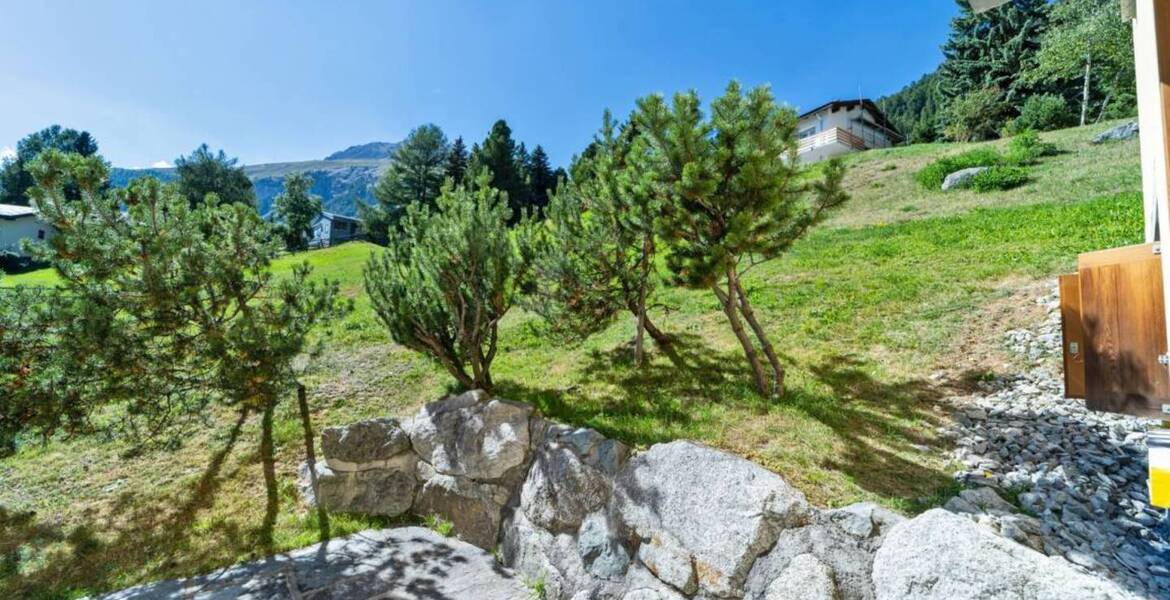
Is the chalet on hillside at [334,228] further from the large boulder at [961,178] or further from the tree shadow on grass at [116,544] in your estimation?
the large boulder at [961,178]

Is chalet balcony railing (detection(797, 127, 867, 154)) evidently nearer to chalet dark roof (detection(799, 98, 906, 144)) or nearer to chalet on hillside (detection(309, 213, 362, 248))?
chalet dark roof (detection(799, 98, 906, 144))

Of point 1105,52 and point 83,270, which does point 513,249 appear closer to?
point 83,270

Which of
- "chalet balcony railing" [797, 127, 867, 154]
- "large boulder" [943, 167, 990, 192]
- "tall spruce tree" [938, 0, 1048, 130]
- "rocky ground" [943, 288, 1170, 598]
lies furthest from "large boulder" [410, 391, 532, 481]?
"tall spruce tree" [938, 0, 1048, 130]

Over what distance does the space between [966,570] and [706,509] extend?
5.61ft

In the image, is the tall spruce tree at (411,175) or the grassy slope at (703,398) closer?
the grassy slope at (703,398)

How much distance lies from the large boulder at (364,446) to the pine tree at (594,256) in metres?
2.67

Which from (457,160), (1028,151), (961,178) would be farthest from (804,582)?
(457,160)

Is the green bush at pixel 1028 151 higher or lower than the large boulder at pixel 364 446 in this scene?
higher

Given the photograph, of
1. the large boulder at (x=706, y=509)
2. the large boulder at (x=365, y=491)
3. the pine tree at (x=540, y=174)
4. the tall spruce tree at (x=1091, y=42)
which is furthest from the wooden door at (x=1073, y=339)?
the pine tree at (x=540, y=174)

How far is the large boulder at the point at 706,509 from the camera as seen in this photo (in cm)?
375

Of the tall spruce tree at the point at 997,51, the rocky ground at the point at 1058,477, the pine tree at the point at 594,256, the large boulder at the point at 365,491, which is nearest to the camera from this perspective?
the rocky ground at the point at 1058,477

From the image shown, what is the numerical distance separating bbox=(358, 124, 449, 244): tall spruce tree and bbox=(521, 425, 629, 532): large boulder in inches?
1403

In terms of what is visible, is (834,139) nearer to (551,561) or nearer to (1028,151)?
(1028,151)

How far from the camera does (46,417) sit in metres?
5.63
